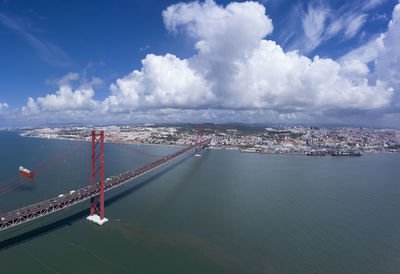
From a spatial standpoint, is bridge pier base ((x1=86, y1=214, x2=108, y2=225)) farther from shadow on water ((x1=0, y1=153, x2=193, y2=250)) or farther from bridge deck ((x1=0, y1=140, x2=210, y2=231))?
bridge deck ((x1=0, y1=140, x2=210, y2=231))

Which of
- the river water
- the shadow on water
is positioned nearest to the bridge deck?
the shadow on water

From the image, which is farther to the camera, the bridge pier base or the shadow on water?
the bridge pier base

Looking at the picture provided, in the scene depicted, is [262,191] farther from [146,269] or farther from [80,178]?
[80,178]

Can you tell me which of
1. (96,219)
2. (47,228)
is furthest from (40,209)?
(96,219)

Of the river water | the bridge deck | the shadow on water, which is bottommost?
the river water

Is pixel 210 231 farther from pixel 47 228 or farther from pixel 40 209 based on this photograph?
pixel 47 228

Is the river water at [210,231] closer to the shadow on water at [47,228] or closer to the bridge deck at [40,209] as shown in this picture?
the shadow on water at [47,228]

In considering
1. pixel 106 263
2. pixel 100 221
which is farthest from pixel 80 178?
pixel 106 263

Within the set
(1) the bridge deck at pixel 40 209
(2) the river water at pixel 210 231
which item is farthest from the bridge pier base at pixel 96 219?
(1) the bridge deck at pixel 40 209
